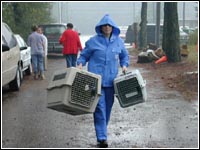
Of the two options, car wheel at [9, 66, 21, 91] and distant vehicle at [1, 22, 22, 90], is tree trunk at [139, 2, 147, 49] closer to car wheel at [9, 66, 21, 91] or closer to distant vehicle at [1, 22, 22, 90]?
distant vehicle at [1, 22, 22, 90]

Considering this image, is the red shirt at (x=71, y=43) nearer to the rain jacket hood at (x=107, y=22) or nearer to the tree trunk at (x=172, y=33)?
the tree trunk at (x=172, y=33)

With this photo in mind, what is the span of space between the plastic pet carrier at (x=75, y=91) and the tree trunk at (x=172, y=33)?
11.6m

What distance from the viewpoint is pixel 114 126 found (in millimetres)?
8109

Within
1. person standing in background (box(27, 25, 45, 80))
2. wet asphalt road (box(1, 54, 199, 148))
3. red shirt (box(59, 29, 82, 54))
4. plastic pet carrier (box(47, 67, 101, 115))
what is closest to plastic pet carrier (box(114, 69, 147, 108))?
plastic pet carrier (box(47, 67, 101, 115))

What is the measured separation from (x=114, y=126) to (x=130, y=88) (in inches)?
51.2

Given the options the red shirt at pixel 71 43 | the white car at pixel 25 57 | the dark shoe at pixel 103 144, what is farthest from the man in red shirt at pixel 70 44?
the dark shoe at pixel 103 144

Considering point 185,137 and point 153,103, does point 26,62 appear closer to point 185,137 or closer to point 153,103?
point 153,103

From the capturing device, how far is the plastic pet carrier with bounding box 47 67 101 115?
6.47 metres

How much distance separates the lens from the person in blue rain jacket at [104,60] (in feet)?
22.6

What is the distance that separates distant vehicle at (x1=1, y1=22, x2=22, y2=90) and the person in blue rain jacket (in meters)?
3.90

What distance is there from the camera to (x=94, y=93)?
6660mm

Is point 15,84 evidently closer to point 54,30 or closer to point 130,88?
point 130,88

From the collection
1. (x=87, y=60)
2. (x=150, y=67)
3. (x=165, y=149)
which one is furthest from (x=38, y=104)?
(x=150, y=67)

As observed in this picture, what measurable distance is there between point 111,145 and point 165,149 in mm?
742
